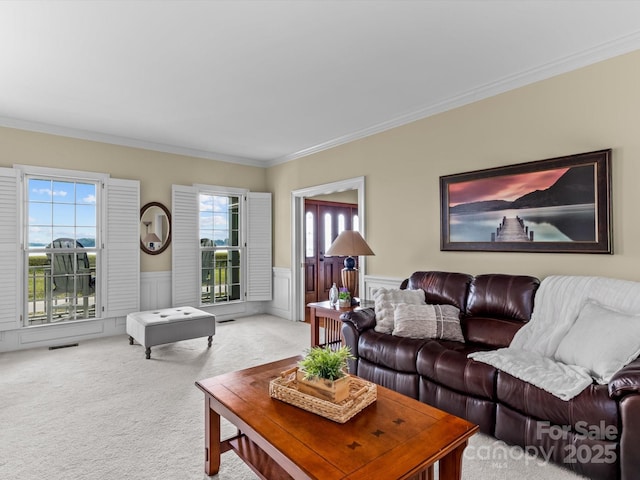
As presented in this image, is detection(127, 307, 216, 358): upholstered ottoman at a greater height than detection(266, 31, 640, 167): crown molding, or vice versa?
detection(266, 31, 640, 167): crown molding

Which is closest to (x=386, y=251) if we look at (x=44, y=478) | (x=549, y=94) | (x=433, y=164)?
(x=433, y=164)

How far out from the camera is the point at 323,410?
1.61m

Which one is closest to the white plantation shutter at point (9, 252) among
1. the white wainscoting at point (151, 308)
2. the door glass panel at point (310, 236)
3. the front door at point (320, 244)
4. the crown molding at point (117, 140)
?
the white wainscoting at point (151, 308)

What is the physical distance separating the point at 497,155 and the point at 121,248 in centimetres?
470

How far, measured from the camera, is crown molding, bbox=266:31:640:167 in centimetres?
266

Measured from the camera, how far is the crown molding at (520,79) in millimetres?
2658

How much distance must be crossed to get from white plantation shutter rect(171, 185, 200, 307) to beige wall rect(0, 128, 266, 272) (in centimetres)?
15

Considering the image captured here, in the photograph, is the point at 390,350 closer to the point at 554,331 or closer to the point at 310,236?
the point at 554,331

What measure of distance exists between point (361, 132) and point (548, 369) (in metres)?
3.44

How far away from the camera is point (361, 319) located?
315 cm

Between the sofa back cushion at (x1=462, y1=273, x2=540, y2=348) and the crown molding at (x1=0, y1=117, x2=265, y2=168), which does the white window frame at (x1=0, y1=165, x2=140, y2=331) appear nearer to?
the crown molding at (x1=0, y1=117, x2=265, y2=168)

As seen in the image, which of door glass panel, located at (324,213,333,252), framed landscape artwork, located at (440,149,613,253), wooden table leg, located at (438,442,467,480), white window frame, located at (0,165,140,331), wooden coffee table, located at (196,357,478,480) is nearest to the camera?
wooden coffee table, located at (196,357,478,480)

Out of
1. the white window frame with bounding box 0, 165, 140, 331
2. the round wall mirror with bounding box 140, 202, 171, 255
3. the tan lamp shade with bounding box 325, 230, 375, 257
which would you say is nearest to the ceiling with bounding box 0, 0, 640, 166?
the white window frame with bounding box 0, 165, 140, 331

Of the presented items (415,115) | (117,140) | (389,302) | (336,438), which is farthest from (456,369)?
(117,140)
